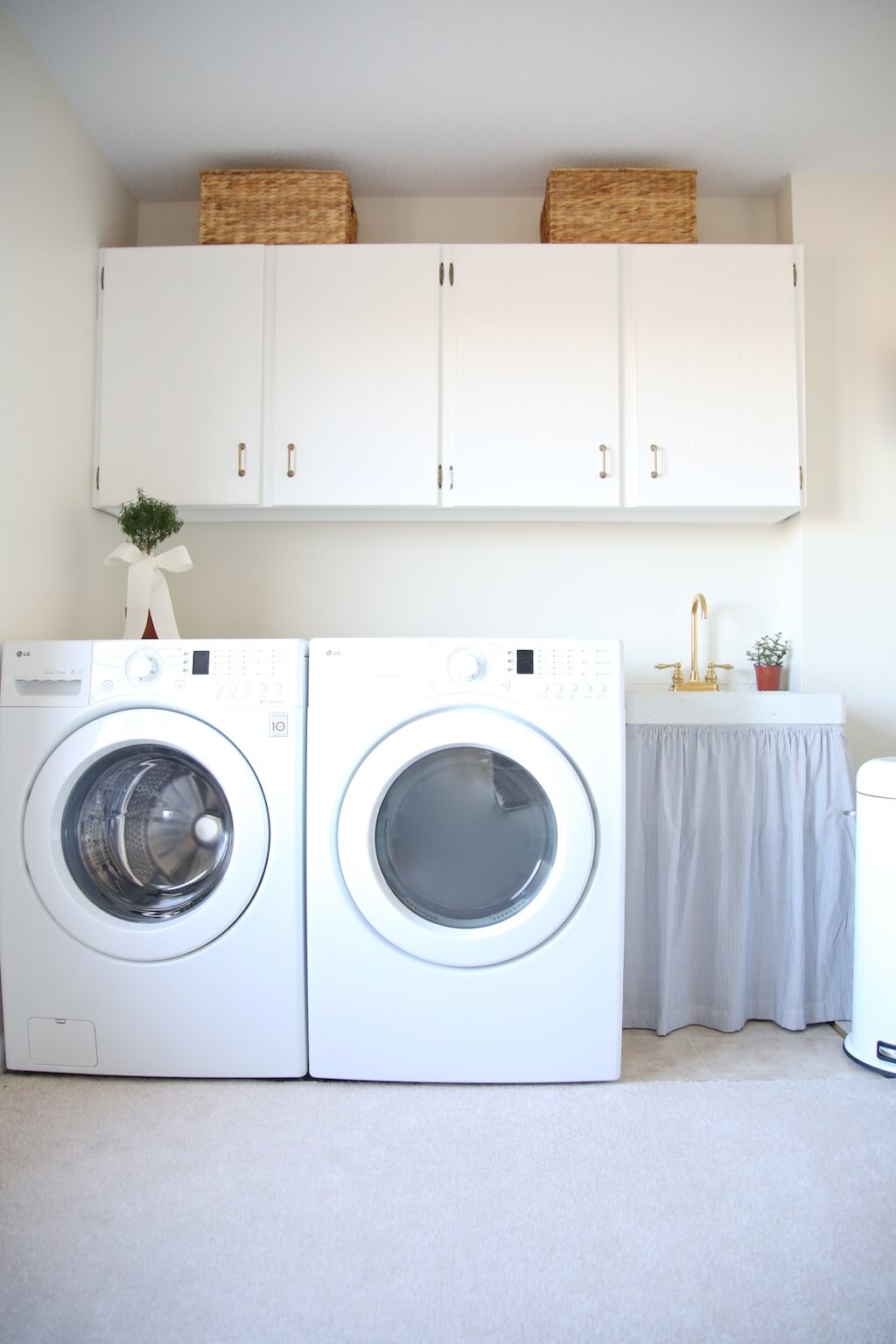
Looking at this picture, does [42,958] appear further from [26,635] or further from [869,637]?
[869,637]

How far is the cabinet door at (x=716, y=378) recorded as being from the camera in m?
2.40

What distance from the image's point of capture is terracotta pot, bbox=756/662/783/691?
2525mm

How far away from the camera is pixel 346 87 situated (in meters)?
2.22

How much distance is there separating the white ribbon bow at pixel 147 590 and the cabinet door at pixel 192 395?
0.94 feet

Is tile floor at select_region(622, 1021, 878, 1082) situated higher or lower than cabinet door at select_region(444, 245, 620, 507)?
lower

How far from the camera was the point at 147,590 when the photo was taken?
7.11 ft

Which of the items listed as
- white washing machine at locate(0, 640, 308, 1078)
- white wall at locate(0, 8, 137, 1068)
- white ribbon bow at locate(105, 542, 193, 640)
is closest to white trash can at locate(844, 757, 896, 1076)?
white washing machine at locate(0, 640, 308, 1078)

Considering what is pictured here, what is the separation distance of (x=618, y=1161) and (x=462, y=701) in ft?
3.08

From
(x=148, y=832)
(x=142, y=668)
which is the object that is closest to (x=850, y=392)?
(x=142, y=668)

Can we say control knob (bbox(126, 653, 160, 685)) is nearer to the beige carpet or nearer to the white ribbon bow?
the white ribbon bow

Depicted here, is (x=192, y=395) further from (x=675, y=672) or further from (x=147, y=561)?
(x=675, y=672)

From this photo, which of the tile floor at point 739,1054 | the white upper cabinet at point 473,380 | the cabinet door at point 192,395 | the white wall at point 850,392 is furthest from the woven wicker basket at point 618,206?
the tile floor at point 739,1054

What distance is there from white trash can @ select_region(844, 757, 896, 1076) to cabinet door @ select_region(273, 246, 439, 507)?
140 cm

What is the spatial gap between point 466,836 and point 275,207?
195 centimetres
